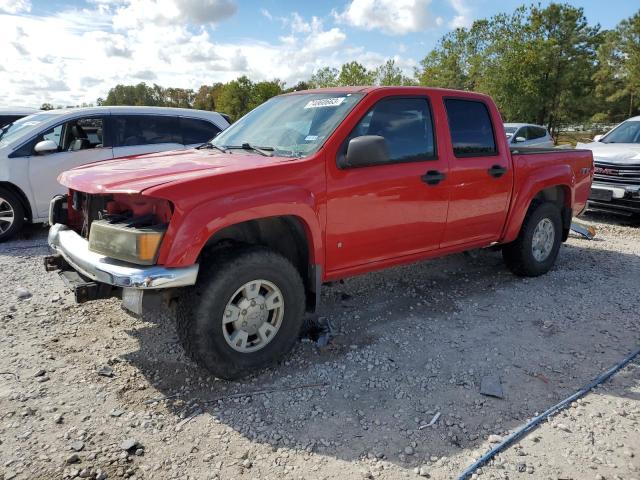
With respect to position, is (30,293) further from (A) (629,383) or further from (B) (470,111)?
(A) (629,383)

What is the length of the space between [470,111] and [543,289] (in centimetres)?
203

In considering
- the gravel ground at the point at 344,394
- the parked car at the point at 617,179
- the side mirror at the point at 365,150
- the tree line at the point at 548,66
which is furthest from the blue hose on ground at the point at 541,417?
the tree line at the point at 548,66

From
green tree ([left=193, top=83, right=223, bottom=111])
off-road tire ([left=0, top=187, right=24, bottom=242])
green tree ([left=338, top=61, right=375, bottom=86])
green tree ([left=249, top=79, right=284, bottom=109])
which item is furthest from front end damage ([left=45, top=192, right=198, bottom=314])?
green tree ([left=193, top=83, right=223, bottom=111])

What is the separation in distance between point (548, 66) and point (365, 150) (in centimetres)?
3361

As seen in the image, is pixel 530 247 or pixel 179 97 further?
pixel 179 97

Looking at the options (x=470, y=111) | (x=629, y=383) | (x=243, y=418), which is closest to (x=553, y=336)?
(x=629, y=383)

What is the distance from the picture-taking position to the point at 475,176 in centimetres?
451

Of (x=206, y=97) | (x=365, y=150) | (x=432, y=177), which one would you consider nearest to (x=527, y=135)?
(x=432, y=177)

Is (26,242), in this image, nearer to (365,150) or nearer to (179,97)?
(365,150)

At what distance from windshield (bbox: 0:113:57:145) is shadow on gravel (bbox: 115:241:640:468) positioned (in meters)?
4.52

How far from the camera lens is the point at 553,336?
13.5 feet

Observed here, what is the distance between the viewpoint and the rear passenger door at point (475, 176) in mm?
4410

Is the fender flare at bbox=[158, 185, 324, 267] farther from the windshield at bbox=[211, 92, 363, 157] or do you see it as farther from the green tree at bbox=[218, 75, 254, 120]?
the green tree at bbox=[218, 75, 254, 120]

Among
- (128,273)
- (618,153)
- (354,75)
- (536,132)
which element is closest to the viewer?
(128,273)
